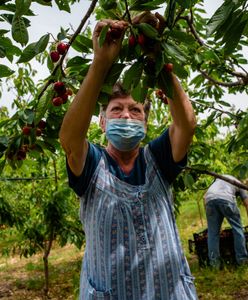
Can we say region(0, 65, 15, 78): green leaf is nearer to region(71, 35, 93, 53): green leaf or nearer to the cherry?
region(71, 35, 93, 53): green leaf

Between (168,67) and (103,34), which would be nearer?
(103,34)

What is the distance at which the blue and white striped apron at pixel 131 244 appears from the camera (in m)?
1.33

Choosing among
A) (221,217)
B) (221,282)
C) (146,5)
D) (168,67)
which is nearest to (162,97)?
(168,67)

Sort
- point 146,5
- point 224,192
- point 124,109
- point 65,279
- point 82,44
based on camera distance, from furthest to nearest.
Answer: point 65,279 → point 224,192 → point 124,109 → point 82,44 → point 146,5

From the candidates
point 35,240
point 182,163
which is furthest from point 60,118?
point 35,240

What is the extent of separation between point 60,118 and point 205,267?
12.6ft

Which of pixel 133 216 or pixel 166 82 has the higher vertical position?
pixel 166 82

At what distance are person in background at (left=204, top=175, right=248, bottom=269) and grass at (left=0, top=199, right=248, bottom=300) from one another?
177 millimetres

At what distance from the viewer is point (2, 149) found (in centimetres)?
152

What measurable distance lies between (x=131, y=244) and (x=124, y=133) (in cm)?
43

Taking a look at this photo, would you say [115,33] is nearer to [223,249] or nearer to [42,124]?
[42,124]

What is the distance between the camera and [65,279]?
5227mm

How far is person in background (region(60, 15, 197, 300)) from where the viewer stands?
1.32 m

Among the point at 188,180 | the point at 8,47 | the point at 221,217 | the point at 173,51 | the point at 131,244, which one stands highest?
the point at 8,47
